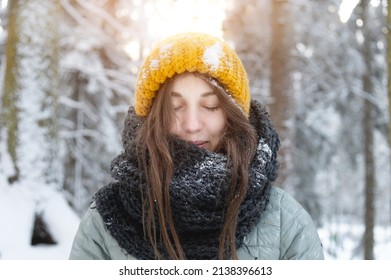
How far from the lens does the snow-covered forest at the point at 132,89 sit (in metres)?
2.97

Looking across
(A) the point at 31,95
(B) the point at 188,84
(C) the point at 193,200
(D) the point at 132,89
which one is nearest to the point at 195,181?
(C) the point at 193,200

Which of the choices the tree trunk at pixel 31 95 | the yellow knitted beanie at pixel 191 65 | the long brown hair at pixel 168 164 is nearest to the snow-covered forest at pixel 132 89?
the tree trunk at pixel 31 95

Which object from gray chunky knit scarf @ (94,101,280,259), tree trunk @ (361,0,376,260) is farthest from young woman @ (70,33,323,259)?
tree trunk @ (361,0,376,260)

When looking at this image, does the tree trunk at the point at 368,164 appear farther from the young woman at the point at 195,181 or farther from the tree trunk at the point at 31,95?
the young woman at the point at 195,181

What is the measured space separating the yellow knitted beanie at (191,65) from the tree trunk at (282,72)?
2.46 metres

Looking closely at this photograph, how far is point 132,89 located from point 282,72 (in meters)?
1.70

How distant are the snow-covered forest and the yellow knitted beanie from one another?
108 centimetres

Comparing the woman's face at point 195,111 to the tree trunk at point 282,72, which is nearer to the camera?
the woman's face at point 195,111

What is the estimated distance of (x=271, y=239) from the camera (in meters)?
1.25

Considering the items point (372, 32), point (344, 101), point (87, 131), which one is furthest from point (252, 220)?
point (344, 101)

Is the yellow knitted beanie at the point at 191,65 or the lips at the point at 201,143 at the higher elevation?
the yellow knitted beanie at the point at 191,65

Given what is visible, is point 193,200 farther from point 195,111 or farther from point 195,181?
point 195,111

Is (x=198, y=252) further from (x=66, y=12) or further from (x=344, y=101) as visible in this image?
(x=344, y=101)

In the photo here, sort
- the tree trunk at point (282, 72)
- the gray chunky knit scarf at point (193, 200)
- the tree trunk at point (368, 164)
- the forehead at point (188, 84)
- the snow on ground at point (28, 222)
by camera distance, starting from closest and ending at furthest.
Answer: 1. the gray chunky knit scarf at point (193, 200)
2. the forehead at point (188, 84)
3. the snow on ground at point (28, 222)
4. the tree trunk at point (282, 72)
5. the tree trunk at point (368, 164)
